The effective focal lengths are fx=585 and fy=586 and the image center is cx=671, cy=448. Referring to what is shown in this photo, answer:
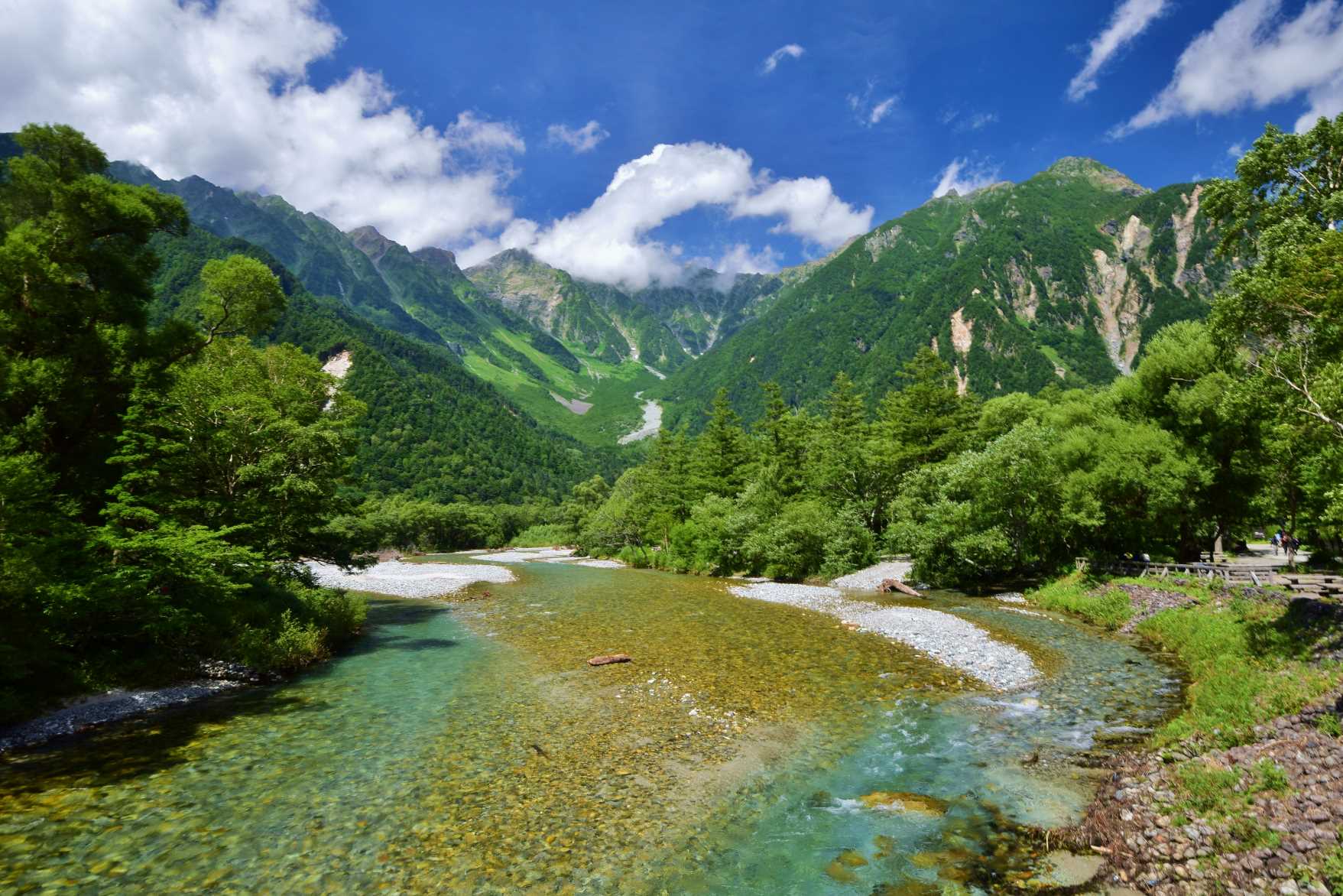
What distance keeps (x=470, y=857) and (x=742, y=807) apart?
5020 mm

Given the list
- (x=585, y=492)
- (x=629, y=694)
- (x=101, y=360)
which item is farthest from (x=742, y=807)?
(x=585, y=492)

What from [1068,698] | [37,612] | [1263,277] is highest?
[1263,277]

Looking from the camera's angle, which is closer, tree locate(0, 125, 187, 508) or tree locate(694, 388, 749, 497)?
tree locate(0, 125, 187, 508)

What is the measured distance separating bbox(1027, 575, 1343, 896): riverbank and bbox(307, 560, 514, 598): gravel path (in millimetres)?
42987

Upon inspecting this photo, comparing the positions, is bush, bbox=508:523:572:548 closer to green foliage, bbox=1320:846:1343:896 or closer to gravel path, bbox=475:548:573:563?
gravel path, bbox=475:548:573:563

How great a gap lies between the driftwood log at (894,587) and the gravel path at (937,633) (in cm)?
315

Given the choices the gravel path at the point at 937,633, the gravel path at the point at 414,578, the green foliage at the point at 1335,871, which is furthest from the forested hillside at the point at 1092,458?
the gravel path at the point at 414,578

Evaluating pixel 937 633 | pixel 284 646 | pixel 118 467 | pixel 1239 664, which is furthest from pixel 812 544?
pixel 118 467

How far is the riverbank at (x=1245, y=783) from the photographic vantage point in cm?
750

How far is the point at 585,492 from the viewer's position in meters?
123

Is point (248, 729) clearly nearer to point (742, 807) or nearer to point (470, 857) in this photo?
point (470, 857)

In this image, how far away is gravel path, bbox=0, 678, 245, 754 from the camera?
47.1 ft

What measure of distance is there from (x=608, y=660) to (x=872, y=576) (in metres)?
30.5

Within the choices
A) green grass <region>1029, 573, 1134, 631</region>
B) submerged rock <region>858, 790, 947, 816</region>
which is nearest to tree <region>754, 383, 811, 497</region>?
green grass <region>1029, 573, 1134, 631</region>
